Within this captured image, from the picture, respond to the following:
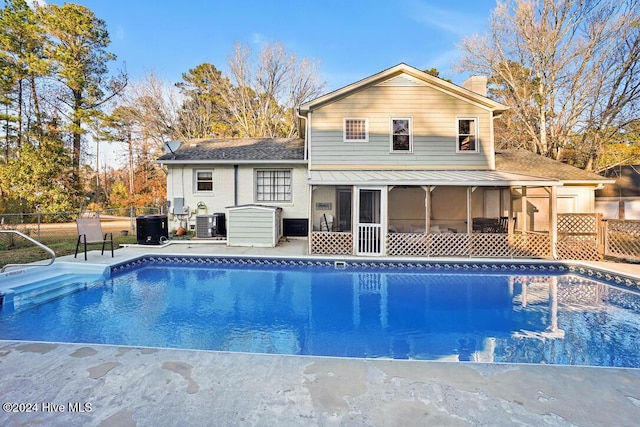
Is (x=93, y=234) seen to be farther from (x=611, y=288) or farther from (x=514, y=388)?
(x=611, y=288)

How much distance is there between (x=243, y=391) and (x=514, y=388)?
2658 millimetres

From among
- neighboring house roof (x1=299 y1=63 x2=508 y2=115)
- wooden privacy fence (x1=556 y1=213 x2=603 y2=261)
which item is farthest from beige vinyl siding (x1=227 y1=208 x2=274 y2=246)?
wooden privacy fence (x1=556 y1=213 x2=603 y2=261)

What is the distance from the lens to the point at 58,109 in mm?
25281

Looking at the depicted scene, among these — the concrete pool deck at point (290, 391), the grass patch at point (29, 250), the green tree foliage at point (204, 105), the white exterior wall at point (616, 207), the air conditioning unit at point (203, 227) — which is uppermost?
the green tree foliage at point (204, 105)

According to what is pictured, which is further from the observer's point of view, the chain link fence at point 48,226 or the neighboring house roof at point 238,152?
the neighboring house roof at point 238,152

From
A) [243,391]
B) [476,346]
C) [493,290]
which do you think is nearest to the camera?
[243,391]

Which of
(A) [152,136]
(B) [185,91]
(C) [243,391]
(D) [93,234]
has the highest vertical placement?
(B) [185,91]

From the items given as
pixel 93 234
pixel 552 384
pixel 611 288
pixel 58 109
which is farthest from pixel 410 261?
pixel 58 109

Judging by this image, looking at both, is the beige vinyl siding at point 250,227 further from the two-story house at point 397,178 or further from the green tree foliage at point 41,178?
the green tree foliage at point 41,178

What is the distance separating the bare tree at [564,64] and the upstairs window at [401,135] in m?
10.5

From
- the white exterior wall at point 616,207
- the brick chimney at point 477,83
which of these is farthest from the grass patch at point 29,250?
the white exterior wall at point 616,207

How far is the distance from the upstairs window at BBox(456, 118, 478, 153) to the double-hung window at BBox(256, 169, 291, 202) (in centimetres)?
730

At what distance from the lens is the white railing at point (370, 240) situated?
11133 mm

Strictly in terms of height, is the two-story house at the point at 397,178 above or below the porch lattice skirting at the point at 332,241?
above
